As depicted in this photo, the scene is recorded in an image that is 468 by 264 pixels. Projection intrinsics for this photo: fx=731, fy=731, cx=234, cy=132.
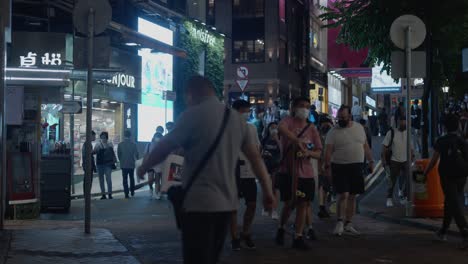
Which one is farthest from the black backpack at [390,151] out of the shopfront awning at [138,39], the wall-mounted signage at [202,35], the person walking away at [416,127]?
the wall-mounted signage at [202,35]

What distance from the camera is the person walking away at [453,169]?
31.5ft

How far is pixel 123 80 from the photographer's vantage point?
2980cm

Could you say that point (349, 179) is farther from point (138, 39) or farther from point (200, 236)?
point (138, 39)

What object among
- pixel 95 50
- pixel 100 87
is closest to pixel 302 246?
pixel 95 50

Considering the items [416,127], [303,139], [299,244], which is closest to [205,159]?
[299,244]

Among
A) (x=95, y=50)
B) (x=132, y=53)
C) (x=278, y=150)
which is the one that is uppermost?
(x=132, y=53)

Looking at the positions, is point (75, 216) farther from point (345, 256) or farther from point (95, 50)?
point (345, 256)

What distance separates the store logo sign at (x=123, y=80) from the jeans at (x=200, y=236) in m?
24.0

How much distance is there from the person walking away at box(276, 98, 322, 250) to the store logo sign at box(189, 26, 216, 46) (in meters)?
28.1

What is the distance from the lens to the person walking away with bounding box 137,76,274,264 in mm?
4832

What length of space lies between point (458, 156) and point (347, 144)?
161cm

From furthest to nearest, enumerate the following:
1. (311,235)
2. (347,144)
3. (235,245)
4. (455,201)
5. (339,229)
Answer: (339,229)
(347,144)
(311,235)
(455,201)
(235,245)

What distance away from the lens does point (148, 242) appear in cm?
987

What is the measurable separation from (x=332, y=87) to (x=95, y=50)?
65060 millimetres
